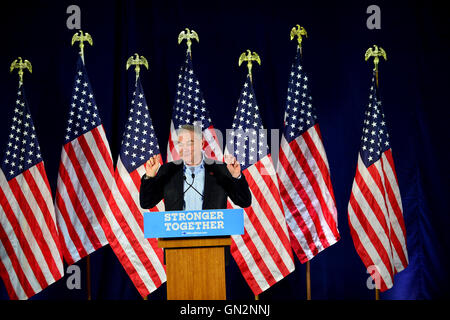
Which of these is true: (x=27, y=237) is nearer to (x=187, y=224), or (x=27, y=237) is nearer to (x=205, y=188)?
(x=205, y=188)

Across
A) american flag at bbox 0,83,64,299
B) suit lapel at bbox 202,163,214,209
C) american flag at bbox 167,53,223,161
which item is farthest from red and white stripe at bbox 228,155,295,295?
american flag at bbox 0,83,64,299

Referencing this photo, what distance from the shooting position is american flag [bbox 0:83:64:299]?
4.66 m

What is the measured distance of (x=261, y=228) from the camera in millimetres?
4711

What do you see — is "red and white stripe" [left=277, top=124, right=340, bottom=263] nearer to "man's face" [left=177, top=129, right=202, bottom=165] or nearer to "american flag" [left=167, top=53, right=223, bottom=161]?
"american flag" [left=167, top=53, right=223, bottom=161]

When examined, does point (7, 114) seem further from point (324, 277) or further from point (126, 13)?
point (324, 277)

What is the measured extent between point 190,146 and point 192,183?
0.25 metres

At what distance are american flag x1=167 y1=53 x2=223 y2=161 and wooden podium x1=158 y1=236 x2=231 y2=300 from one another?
1.94 meters

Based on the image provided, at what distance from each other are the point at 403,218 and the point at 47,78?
13.1 ft

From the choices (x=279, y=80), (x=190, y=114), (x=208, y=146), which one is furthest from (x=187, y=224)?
(x=279, y=80)

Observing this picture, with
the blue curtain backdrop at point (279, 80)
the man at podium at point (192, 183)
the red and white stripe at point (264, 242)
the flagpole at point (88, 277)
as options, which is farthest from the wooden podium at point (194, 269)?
the blue curtain backdrop at point (279, 80)

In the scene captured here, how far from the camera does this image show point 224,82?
5.43 metres

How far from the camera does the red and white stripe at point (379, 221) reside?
4.70 metres

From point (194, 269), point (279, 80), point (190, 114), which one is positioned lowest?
point (194, 269)

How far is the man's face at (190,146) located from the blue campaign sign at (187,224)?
54 cm
